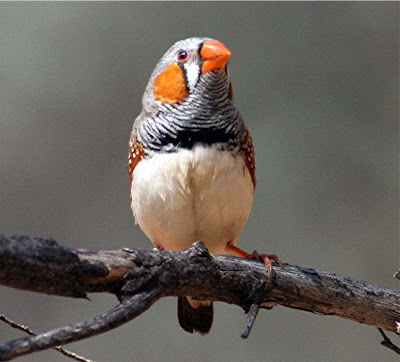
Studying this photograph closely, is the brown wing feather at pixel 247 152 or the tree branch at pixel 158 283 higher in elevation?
the brown wing feather at pixel 247 152

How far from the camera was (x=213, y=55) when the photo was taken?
13.0 feet

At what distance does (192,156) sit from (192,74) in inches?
21.7

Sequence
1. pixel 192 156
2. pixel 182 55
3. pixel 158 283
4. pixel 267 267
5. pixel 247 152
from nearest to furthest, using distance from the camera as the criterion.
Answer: pixel 158 283 < pixel 267 267 < pixel 192 156 < pixel 247 152 < pixel 182 55

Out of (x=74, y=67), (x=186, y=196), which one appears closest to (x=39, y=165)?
(x=74, y=67)

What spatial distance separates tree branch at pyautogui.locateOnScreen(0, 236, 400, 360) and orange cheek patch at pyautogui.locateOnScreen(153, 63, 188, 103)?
1108mm

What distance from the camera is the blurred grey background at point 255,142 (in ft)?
21.7

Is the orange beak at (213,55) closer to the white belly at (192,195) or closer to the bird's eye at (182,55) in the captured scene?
the bird's eye at (182,55)

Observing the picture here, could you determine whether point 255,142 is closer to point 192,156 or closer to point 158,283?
point 192,156

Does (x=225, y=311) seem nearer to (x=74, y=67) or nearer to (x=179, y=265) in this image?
(x=74, y=67)

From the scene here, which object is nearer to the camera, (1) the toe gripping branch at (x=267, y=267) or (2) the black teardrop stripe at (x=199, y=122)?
(1) the toe gripping branch at (x=267, y=267)

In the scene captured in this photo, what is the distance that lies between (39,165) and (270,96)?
2252 mm

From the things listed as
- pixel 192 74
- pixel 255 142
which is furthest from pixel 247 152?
pixel 255 142

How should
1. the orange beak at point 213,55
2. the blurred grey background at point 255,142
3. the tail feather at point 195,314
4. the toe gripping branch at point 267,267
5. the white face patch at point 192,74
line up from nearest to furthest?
1. the toe gripping branch at point 267,267
2. the orange beak at point 213,55
3. the white face patch at point 192,74
4. the tail feather at point 195,314
5. the blurred grey background at point 255,142

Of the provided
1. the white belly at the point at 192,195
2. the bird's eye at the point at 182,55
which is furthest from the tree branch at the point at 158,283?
the bird's eye at the point at 182,55
